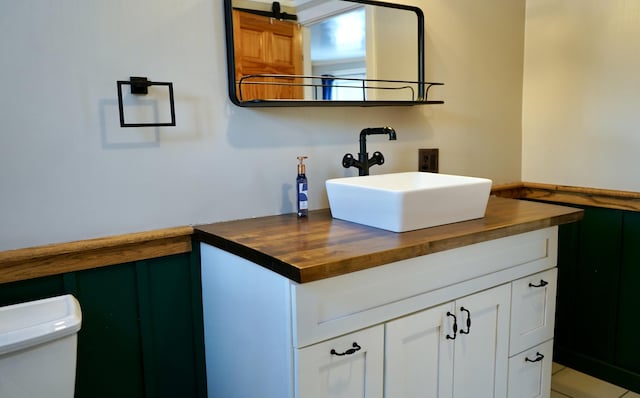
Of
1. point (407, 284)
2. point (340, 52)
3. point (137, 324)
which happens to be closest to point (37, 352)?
point (137, 324)

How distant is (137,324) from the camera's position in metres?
1.52

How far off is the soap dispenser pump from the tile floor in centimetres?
143

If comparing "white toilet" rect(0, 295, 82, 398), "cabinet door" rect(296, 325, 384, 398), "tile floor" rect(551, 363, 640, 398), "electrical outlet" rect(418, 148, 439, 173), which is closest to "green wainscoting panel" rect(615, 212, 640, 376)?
"tile floor" rect(551, 363, 640, 398)

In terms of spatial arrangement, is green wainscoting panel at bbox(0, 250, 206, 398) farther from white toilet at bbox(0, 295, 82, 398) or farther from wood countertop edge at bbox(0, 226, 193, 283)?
white toilet at bbox(0, 295, 82, 398)

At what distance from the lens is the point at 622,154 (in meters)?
2.15

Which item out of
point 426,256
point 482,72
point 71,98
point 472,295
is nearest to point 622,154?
point 482,72

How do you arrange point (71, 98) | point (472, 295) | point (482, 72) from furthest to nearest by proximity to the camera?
point (482, 72)
point (472, 295)
point (71, 98)

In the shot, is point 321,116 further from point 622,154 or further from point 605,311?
point 605,311

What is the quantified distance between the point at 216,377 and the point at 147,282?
15.2 inches

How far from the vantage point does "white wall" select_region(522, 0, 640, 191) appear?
211 cm

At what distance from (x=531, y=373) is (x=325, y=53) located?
1374mm

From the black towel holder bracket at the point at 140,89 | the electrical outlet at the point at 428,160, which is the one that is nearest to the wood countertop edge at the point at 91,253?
the black towel holder bracket at the point at 140,89

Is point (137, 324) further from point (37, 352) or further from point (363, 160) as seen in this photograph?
point (363, 160)

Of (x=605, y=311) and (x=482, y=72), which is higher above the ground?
(x=482, y=72)
